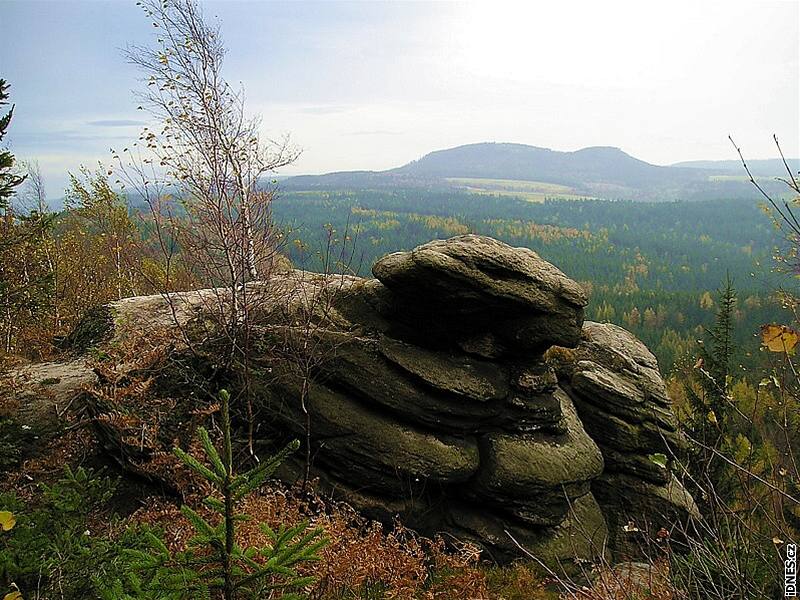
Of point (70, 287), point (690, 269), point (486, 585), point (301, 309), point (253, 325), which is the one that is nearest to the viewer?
point (486, 585)

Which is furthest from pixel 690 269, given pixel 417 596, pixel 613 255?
pixel 417 596

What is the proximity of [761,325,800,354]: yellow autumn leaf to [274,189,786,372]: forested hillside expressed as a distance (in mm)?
40160

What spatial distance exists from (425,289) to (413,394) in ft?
6.09

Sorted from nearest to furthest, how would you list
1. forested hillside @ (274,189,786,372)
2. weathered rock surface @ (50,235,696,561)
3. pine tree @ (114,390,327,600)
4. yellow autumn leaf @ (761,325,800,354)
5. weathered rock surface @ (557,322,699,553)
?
1. yellow autumn leaf @ (761,325,800,354)
2. pine tree @ (114,390,327,600)
3. weathered rock surface @ (50,235,696,561)
4. weathered rock surface @ (557,322,699,553)
5. forested hillside @ (274,189,786,372)

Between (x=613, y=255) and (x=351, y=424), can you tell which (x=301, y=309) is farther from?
(x=613, y=255)

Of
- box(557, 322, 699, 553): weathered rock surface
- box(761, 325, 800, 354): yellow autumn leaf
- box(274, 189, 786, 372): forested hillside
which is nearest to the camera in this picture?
box(761, 325, 800, 354): yellow autumn leaf

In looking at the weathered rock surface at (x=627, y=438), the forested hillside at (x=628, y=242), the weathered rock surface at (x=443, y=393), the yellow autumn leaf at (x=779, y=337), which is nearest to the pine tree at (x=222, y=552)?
the yellow autumn leaf at (x=779, y=337)

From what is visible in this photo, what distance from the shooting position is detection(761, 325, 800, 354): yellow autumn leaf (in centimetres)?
278

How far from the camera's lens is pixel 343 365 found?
1002cm

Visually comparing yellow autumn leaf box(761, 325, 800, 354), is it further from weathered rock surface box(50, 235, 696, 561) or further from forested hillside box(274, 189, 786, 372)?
forested hillside box(274, 189, 786, 372)

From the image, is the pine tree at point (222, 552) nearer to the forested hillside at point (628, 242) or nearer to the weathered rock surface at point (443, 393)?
the weathered rock surface at point (443, 393)

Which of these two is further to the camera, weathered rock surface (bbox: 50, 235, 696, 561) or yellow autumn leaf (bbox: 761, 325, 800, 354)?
weathered rock surface (bbox: 50, 235, 696, 561)

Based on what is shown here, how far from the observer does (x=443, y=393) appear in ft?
32.9

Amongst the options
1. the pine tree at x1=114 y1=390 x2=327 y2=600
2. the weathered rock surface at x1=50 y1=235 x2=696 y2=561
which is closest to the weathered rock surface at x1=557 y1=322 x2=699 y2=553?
the weathered rock surface at x1=50 y1=235 x2=696 y2=561
